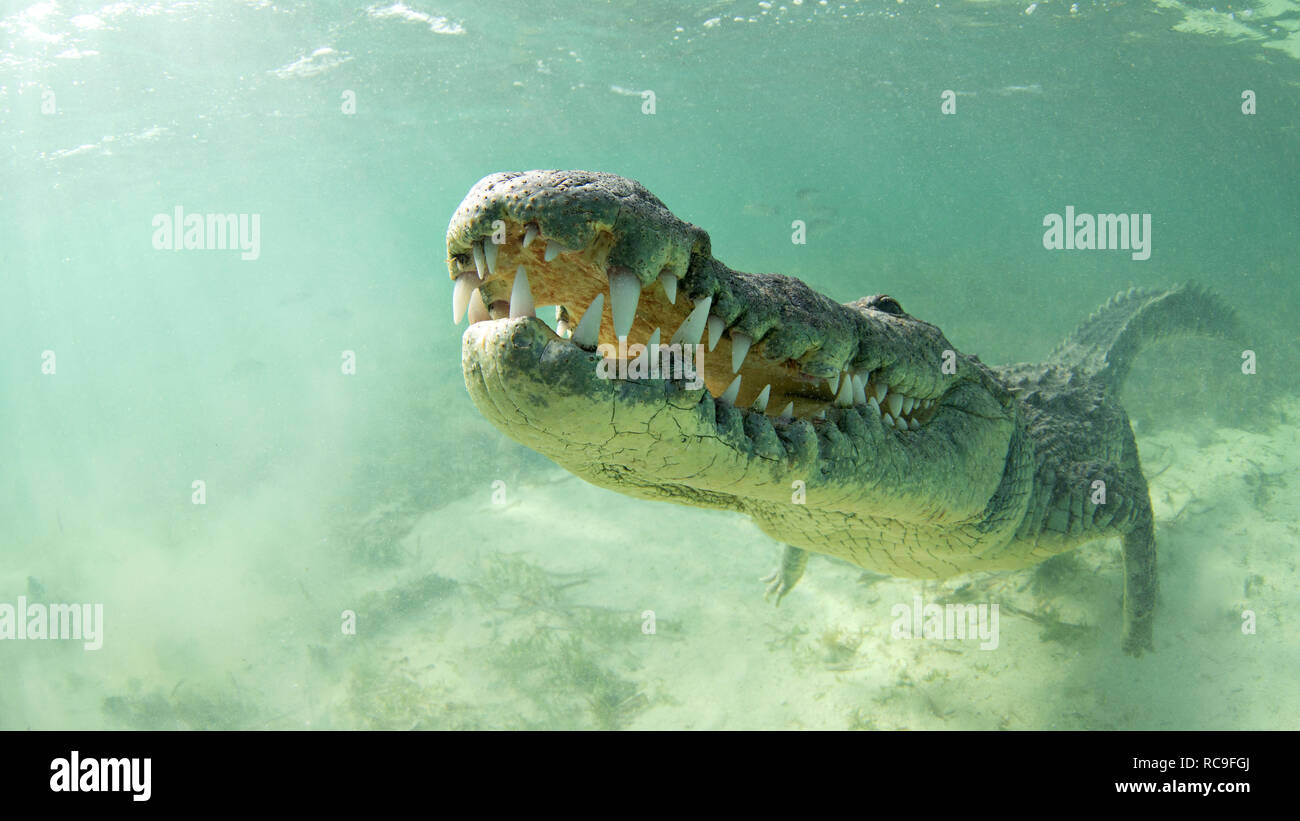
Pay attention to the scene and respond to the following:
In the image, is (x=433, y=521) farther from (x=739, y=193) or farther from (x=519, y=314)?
(x=739, y=193)

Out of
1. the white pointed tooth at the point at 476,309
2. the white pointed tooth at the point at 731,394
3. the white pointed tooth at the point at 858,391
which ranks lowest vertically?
the white pointed tooth at the point at 731,394

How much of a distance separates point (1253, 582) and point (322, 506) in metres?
12.3

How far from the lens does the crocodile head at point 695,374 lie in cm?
158

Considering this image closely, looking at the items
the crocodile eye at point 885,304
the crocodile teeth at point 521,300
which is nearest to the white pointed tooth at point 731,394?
the crocodile teeth at point 521,300

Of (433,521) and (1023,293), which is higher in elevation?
(1023,293)

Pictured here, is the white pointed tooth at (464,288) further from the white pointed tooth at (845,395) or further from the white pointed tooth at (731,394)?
the white pointed tooth at (845,395)

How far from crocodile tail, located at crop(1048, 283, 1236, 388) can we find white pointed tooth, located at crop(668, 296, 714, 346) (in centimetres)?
564

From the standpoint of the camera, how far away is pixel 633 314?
1.59 metres

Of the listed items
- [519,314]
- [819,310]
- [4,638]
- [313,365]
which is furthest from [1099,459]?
[313,365]

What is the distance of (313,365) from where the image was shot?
2362cm

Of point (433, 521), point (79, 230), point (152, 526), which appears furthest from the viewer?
point (79, 230)

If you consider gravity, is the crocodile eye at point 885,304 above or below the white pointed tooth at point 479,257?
above

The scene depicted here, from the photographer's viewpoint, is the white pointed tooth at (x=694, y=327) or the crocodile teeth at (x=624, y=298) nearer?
the crocodile teeth at (x=624, y=298)
